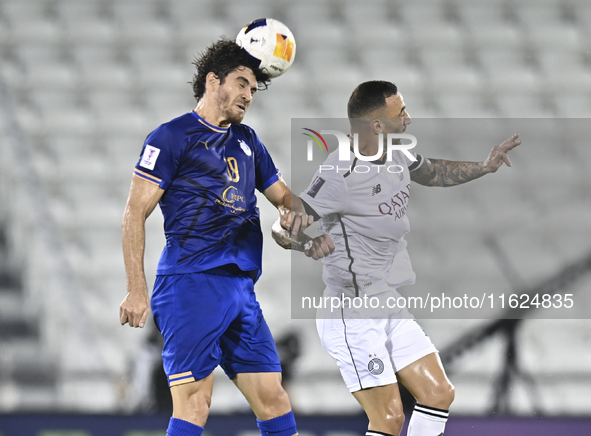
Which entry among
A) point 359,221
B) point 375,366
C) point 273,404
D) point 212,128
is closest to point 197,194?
point 212,128

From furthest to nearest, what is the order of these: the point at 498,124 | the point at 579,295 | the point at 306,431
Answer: the point at 498,124
the point at 579,295
the point at 306,431

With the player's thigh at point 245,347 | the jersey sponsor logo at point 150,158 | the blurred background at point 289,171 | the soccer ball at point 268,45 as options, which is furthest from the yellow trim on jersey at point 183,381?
the blurred background at point 289,171

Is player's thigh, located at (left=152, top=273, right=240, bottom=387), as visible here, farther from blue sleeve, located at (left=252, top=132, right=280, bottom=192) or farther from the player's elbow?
the player's elbow

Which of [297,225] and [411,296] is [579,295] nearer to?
[411,296]

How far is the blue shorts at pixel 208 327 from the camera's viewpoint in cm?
221

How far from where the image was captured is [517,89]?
211 inches

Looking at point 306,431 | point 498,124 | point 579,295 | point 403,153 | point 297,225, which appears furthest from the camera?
point 498,124

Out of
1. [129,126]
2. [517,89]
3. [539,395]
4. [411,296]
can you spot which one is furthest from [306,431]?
[517,89]

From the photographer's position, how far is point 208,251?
2.33 metres

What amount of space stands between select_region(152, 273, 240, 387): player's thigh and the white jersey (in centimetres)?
53

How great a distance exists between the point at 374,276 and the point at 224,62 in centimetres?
102

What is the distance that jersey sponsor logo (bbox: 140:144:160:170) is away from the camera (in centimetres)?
225

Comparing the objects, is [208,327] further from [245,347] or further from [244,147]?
[244,147]

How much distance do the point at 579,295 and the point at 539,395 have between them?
2.86 ft
